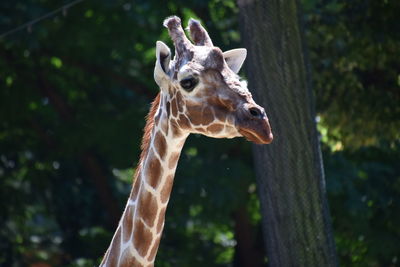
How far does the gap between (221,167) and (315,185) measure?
342 centimetres

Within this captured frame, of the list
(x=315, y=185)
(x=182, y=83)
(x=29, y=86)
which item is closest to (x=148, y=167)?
(x=182, y=83)

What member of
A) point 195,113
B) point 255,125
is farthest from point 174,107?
point 255,125

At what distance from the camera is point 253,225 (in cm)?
1192

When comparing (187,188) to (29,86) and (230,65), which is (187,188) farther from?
(230,65)

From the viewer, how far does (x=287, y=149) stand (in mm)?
6664

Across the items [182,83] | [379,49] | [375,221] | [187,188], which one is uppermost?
[379,49]

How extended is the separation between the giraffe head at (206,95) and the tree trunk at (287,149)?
67.9 inches

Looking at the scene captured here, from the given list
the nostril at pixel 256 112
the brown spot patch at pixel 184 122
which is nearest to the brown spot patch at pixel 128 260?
the brown spot patch at pixel 184 122

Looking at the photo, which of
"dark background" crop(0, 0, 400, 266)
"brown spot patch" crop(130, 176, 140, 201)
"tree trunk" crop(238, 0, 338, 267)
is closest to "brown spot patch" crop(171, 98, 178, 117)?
"brown spot patch" crop(130, 176, 140, 201)

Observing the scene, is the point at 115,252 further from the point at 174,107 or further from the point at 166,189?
the point at 174,107

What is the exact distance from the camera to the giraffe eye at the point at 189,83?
4.76 m

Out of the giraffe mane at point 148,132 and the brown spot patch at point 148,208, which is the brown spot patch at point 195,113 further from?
the brown spot patch at point 148,208

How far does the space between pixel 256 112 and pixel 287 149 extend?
2.20m

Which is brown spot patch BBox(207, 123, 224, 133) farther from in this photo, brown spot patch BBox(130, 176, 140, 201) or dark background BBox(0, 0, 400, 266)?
dark background BBox(0, 0, 400, 266)
